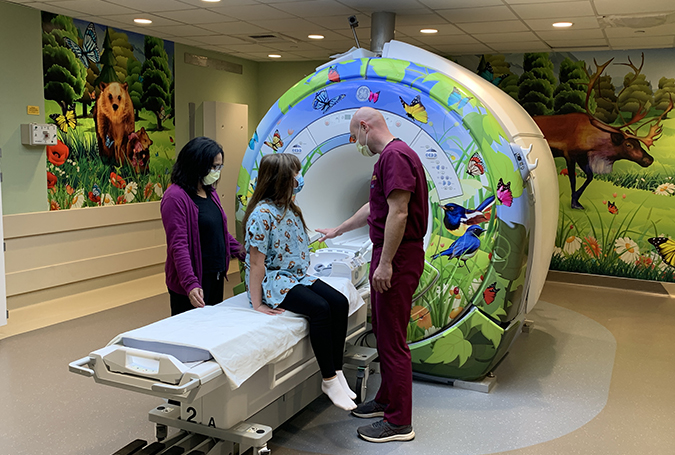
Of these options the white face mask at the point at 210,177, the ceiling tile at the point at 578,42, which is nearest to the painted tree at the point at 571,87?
the ceiling tile at the point at 578,42

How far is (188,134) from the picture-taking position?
243 inches

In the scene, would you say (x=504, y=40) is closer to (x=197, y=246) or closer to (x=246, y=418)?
(x=197, y=246)

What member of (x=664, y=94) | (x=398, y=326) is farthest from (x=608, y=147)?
(x=398, y=326)

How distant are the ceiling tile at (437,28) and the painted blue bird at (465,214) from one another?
6.84ft

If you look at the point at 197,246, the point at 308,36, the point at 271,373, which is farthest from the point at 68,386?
the point at 308,36

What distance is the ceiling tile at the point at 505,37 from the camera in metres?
4.91

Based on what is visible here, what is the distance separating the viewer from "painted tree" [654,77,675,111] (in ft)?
18.1

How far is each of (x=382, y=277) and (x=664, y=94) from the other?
436cm

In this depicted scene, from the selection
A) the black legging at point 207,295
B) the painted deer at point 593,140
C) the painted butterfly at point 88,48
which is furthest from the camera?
the painted deer at point 593,140

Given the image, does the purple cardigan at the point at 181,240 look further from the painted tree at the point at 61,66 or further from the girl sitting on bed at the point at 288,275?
the painted tree at the point at 61,66

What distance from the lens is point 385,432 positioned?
253 cm

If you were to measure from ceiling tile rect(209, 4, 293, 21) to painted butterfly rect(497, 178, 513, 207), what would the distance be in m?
2.14

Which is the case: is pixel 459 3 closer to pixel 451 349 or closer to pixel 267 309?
pixel 451 349

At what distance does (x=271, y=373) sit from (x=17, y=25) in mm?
3500
